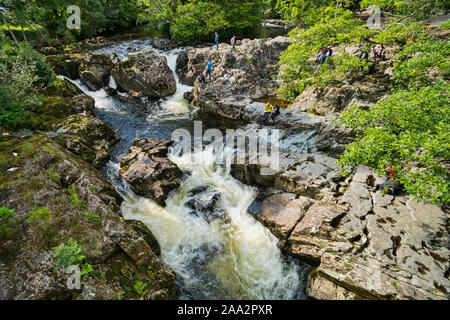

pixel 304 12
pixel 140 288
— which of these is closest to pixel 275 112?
pixel 140 288

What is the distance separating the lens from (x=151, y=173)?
12094 millimetres

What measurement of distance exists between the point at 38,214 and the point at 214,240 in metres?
7.24

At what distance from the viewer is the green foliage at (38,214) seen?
21.7 feet

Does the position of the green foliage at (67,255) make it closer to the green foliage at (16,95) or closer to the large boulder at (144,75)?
the green foliage at (16,95)

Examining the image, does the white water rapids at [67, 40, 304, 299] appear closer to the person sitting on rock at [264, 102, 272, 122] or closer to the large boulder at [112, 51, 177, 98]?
the person sitting on rock at [264, 102, 272, 122]

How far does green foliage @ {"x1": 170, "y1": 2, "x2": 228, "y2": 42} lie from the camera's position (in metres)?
27.0

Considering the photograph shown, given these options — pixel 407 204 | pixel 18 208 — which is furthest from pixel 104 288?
pixel 407 204

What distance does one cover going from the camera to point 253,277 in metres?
8.91

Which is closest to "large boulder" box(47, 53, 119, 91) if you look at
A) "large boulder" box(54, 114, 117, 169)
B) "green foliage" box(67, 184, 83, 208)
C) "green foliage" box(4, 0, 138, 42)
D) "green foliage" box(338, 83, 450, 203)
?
"green foliage" box(4, 0, 138, 42)

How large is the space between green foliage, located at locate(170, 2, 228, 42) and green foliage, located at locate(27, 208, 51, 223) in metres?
28.5

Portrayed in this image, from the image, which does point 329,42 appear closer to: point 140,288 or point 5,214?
point 140,288

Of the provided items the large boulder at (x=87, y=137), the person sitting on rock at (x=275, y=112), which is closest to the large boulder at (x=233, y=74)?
the person sitting on rock at (x=275, y=112)

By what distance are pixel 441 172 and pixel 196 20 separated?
31.1 meters

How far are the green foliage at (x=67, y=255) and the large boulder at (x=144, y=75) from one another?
18200 mm
